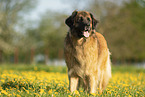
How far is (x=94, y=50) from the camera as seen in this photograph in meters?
4.14

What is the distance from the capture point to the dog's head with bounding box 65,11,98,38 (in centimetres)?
394

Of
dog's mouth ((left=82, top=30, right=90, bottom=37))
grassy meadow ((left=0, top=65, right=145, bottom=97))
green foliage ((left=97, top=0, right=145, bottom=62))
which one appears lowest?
grassy meadow ((left=0, top=65, right=145, bottom=97))

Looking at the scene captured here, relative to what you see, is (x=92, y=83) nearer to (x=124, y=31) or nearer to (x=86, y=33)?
(x=86, y=33)

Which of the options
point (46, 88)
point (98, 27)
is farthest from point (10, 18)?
point (46, 88)

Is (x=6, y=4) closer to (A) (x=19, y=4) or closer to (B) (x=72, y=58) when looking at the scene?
(A) (x=19, y=4)

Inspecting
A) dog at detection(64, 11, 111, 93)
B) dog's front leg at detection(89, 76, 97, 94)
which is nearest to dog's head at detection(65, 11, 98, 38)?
dog at detection(64, 11, 111, 93)

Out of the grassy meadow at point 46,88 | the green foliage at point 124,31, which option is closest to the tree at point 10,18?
the green foliage at point 124,31

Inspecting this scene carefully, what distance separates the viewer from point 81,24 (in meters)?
3.96

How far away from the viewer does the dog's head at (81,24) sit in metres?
3.94

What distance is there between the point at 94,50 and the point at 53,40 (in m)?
32.0

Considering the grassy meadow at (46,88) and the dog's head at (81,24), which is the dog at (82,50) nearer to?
the dog's head at (81,24)

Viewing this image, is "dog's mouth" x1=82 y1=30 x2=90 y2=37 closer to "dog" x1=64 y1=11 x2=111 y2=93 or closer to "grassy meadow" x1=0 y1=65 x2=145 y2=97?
"dog" x1=64 y1=11 x2=111 y2=93

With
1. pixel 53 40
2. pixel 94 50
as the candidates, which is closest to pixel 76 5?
pixel 53 40

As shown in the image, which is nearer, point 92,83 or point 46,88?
point 92,83
